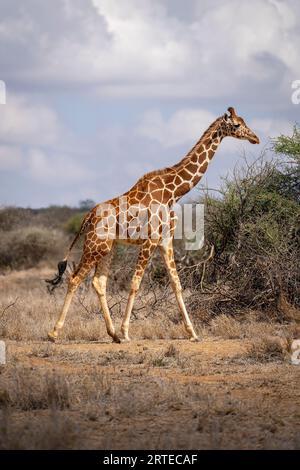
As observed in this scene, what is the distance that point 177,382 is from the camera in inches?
355

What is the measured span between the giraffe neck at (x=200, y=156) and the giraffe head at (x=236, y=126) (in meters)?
0.12

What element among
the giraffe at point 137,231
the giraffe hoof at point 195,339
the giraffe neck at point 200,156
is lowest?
the giraffe hoof at point 195,339

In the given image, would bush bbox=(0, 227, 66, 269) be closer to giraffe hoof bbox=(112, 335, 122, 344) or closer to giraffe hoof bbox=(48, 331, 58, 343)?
giraffe hoof bbox=(48, 331, 58, 343)

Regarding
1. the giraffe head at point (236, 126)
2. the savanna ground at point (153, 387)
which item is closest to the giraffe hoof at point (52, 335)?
the savanna ground at point (153, 387)

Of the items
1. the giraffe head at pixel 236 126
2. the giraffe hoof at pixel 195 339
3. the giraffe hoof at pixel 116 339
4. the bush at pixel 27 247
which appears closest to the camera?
the giraffe hoof at pixel 116 339

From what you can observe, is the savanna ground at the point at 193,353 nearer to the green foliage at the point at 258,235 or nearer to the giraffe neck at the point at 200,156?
the green foliage at the point at 258,235

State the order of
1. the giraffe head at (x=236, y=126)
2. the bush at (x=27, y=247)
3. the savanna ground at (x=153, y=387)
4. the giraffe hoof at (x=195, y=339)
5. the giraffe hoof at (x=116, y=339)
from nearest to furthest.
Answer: the savanna ground at (x=153, y=387) → the giraffe hoof at (x=116, y=339) → the giraffe hoof at (x=195, y=339) → the giraffe head at (x=236, y=126) → the bush at (x=27, y=247)

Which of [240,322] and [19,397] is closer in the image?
[19,397]

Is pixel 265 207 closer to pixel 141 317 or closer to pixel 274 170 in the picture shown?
pixel 274 170

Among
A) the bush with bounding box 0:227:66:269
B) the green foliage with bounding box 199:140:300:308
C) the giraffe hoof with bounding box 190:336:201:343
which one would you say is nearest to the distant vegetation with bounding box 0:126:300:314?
the green foliage with bounding box 199:140:300:308

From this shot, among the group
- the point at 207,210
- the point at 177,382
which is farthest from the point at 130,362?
the point at 207,210

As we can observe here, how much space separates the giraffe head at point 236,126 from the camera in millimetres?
12492
